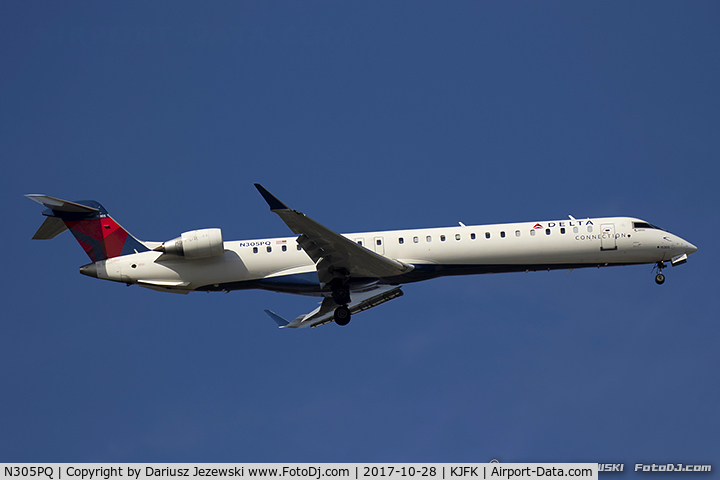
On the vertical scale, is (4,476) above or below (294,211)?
below

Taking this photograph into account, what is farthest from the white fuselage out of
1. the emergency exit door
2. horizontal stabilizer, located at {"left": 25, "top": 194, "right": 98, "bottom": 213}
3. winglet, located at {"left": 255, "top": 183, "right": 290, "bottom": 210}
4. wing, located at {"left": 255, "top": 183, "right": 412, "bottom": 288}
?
winglet, located at {"left": 255, "top": 183, "right": 290, "bottom": 210}

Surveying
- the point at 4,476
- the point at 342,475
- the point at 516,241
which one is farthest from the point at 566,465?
the point at 4,476

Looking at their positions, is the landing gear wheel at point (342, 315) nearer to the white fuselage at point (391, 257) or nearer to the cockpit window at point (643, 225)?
the white fuselage at point (391, 257)

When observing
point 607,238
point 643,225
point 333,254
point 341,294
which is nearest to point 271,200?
point 333,254

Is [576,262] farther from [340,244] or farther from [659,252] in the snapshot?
[340,244]

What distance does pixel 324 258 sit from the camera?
25.0 metres

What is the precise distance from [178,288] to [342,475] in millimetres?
8998

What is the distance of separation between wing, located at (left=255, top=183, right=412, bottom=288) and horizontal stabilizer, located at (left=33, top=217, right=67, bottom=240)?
321 inches

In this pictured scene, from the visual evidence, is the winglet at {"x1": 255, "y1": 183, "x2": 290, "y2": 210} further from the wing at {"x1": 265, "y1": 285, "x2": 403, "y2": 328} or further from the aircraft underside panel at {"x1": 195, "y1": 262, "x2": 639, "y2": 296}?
the wing at {"x1": 265, "y1": 285, "x2": 403, "y2": 328}

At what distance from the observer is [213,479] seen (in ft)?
67.8

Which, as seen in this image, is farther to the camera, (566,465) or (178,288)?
(178,288)

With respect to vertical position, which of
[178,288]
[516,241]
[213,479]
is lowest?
[213,479]

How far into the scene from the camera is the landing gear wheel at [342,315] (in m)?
26.7

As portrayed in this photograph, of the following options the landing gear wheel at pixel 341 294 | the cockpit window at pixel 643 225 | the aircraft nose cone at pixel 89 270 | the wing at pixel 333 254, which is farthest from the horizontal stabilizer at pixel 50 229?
the cockpit window at pixel 643 225
